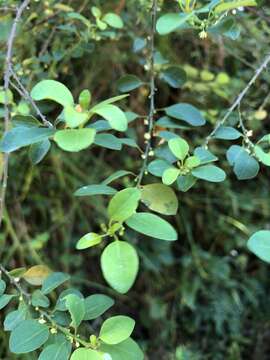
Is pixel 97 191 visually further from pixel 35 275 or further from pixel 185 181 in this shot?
pixel 35 275

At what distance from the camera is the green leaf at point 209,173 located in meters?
0.50

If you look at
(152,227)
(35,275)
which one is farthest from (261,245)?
(35,275)

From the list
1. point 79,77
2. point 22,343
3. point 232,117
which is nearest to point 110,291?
point 79,77

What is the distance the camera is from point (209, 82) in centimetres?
113

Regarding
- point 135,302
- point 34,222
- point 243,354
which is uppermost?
point 34,222

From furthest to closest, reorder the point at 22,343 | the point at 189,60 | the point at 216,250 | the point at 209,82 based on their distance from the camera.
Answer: the point at 216,250 → the point at 189,60 → the point at 209,82 → the point at 22,343

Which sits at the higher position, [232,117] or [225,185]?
[232,117]

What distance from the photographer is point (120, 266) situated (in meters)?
0.41

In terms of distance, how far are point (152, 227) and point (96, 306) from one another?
6.0 inches

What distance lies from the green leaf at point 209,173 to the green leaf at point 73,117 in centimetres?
14

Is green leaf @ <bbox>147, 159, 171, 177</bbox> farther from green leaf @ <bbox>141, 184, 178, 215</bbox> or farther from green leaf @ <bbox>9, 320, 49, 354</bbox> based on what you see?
green leaf @ <bbox>9, 320, 49, 354</bbox>

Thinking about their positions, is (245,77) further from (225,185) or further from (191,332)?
(191,332)

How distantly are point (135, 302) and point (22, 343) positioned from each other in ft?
3.12

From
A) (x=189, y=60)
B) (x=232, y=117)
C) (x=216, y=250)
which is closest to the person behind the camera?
(x=232, y=117)
